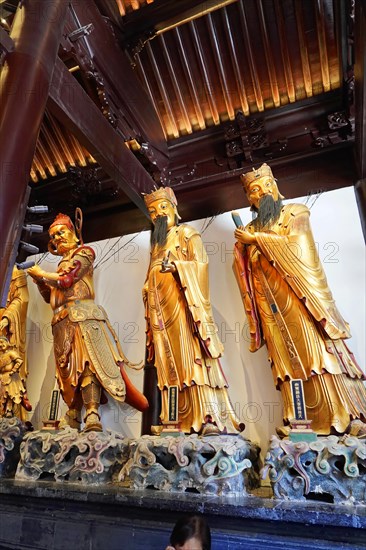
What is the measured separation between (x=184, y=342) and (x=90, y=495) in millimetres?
1186

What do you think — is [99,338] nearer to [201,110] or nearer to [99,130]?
[99,130]

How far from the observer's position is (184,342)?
→ 3.11m

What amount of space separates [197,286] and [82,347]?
108cm

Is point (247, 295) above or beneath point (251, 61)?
beneath

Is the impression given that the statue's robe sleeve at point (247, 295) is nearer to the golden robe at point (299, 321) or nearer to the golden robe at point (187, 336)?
the golden robe at point (299, 321)

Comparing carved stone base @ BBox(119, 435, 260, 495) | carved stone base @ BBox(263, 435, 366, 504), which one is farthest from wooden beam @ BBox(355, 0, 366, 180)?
carved stone base @ BBox(119, 435, 260, 495)

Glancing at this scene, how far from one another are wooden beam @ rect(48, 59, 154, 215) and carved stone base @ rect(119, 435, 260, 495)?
2265 millimetres

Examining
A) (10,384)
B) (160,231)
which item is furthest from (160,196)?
(10,384)

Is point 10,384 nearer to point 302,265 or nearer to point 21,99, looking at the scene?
point 21,99

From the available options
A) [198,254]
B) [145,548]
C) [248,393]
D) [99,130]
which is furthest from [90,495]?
[99,130]

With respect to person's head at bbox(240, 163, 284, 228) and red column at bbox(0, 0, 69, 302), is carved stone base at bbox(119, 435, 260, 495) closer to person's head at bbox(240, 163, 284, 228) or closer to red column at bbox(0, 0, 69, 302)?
red column at bbox(0, 0, 69, 302)

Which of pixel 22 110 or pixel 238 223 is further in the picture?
pixel 238 223

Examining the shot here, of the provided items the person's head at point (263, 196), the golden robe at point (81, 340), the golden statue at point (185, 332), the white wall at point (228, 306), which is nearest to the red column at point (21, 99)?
the golden statue at point (185, 332)

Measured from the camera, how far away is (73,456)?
285 cm
